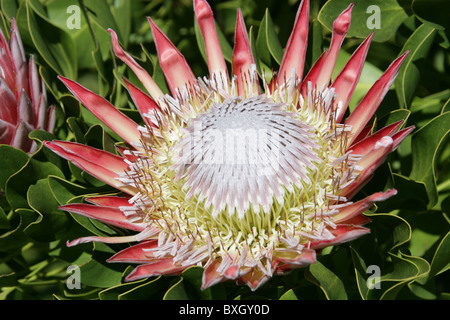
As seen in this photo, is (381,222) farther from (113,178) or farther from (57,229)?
(57,229)

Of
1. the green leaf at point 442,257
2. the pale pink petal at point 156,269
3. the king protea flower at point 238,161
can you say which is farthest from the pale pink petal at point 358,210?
the pale pink petal at point 156,269

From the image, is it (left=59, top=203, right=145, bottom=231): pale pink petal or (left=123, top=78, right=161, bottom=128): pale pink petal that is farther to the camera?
(left=123, top=78, right=161, bottom=128): pale pink petal

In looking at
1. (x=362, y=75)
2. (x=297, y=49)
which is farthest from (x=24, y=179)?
(x=362, y=75)

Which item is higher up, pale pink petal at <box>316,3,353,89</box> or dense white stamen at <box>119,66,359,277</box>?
pale pink petal at <box>316,3,353,89</box>

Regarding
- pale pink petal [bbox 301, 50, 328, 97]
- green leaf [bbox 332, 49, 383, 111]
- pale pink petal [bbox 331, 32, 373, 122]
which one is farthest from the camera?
green leaf [bbox 332, 49, 383, 111]

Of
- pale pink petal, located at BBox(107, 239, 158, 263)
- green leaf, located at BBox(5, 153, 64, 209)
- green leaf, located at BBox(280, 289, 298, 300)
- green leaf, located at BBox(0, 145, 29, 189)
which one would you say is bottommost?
green leaf, located at BBox(280, 289, 298, 300)

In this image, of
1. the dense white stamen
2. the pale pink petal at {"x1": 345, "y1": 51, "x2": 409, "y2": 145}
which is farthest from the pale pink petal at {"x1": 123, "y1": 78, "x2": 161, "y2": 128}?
the pale pink petal at {"x1": 345, "y1": 51, "x2": 409, "y2": 145}

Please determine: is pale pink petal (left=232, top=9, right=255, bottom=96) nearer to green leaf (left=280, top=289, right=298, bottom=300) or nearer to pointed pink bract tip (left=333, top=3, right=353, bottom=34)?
pointed pink bract tip (left=333, top=3, right=353, bottom=34)

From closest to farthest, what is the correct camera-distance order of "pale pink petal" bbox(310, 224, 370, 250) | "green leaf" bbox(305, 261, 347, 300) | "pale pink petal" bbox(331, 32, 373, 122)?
"pale pink petal" bbox(310, 224, 370, 250)
"green leaf" bbox(305, 261, 347, 300)
"pale pink petal" bbox(331, 32, 373, 122)
